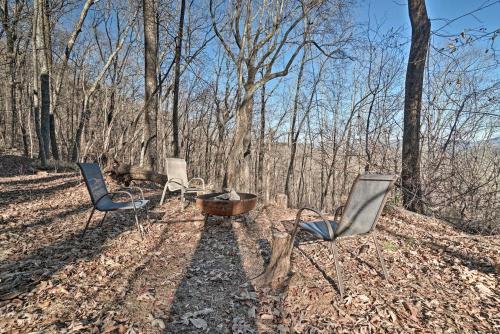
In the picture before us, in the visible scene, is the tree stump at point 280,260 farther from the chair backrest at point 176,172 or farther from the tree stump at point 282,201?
the tree stump at point 282,201

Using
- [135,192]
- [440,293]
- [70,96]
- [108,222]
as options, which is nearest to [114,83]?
[70,96]

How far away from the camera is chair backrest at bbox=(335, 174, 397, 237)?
2.66 m

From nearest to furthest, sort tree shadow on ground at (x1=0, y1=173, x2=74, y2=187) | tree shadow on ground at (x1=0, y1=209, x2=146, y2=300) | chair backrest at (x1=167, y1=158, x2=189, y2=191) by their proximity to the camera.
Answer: tree shadow on ground at (x1=0, y1=209, x2=146, y2=300), chair backrest at (x1=167, y1=158, x2=189, y2=191), tree shadow on ground at (x1=0, y1=173, x2=74, y2=187)

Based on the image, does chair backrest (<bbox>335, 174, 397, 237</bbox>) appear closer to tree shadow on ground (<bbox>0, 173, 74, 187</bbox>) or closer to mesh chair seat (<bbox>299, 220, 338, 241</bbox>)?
mesh chair seat (<bbox>299, 220, 338, 241</bbox>)

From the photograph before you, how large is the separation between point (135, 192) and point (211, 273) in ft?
15.0

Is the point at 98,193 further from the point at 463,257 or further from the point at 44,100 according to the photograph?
the point at 44,100

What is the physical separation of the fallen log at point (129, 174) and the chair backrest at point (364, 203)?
5.51 metres

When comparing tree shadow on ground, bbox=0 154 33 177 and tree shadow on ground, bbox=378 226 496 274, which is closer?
tree shadow on ground, bbox=378 226 496 274

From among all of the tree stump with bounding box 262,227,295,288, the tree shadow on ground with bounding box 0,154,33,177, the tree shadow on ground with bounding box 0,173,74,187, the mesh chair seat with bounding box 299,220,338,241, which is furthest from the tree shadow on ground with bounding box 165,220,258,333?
the tree shadow on ground with bounding box 0,154,33,177

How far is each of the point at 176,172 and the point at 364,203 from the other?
4426 millimetres

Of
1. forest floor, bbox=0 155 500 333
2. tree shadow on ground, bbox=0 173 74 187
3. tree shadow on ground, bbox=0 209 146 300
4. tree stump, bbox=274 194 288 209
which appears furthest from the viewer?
tree shadow on ground, bbox=0 173 74 187

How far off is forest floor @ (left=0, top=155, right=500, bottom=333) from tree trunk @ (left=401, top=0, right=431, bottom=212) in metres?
1.36

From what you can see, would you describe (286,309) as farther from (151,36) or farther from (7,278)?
(151,36)

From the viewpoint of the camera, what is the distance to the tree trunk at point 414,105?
6008 mm
